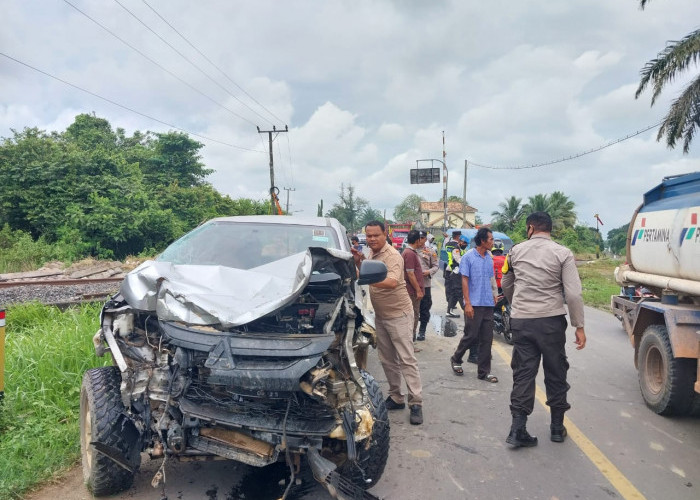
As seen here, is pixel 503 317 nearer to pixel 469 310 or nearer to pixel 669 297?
pixel 469 310

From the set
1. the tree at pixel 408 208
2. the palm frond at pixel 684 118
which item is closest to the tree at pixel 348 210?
the tree at pixel 408 208

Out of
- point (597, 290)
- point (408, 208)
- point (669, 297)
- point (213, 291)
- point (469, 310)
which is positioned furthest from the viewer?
point (408, 208)

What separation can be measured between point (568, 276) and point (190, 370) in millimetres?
3084

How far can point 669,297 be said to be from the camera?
493cm

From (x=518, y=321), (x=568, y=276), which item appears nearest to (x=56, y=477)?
(x=518, y=321)

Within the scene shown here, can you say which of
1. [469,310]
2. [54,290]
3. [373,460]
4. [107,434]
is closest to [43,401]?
[107,434]

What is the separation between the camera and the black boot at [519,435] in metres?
4.07

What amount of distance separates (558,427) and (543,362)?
0.58 metres

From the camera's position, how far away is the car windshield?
404 cm

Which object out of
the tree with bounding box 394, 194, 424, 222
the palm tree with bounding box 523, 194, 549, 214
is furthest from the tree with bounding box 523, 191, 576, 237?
the tree with bounding box 394, 194, 424, 222

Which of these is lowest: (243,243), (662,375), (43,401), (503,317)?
(43,401)

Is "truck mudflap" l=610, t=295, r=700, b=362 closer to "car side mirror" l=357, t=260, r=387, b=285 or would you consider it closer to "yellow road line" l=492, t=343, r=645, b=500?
"yellow road line" l=492, t=343, r=645, b=500

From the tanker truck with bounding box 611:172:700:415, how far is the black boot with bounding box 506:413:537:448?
4.86 ft

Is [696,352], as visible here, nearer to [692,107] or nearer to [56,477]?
[56,477]
